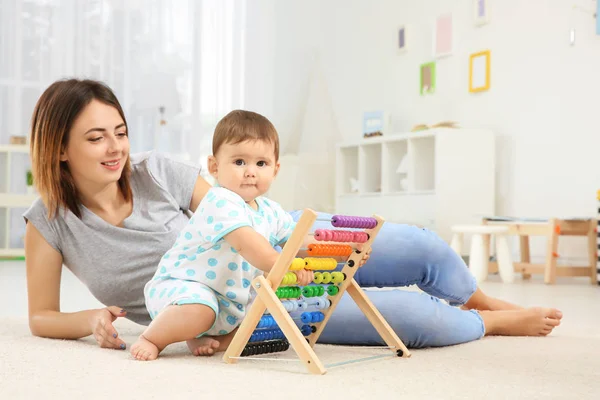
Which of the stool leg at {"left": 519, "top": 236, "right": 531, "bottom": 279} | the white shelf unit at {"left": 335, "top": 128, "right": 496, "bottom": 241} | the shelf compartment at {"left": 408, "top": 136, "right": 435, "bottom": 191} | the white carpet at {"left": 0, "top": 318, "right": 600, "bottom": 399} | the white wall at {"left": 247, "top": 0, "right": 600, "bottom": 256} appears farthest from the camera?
the shelf compartment at {"left": 408, "top": 136, "right": 435, "bottom": 191}

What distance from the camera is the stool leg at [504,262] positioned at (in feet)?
13.9

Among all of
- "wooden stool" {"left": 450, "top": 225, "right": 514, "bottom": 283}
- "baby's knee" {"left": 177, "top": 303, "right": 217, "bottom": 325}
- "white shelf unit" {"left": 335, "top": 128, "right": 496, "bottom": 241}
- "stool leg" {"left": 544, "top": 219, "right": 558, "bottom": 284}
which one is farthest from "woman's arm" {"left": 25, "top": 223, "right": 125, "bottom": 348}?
"white shelf unit" {"left": 335, "top": 128, "right": 496, "bottom": 241}

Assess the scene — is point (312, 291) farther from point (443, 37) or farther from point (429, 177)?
point (443, 37)

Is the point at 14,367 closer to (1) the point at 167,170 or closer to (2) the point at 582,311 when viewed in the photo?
(1) the point at 167,170

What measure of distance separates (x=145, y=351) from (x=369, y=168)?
4.48 metres

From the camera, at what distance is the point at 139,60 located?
20.6 feet

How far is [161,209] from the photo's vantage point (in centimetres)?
184

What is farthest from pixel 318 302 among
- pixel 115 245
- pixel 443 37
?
pixel 443 37

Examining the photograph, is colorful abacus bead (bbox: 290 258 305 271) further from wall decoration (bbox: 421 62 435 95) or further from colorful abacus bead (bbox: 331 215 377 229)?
wall decoration (bbox: 421 62 435 95)

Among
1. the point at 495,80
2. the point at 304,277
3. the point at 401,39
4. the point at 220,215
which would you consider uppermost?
the point at 401,39

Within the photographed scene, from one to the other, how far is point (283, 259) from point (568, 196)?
141 inches

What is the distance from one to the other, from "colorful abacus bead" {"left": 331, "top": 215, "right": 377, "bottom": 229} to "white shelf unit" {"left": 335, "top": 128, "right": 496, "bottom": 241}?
346 cm

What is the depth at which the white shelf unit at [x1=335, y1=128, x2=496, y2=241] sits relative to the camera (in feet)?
16.4

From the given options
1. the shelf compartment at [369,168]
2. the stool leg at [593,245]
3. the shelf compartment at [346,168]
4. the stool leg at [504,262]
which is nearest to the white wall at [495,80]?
the stool leg at [593,245]
